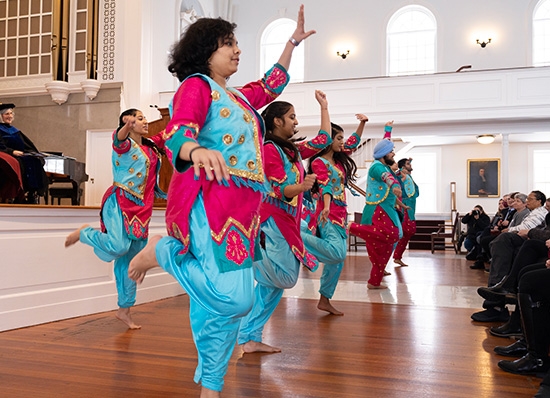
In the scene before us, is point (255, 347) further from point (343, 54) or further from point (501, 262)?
point (343, 54)

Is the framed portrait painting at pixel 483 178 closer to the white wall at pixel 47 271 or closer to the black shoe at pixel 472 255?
the black shoe at pixel 472 255

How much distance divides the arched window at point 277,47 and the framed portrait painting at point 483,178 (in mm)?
5749

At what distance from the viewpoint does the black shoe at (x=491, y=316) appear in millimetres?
3756

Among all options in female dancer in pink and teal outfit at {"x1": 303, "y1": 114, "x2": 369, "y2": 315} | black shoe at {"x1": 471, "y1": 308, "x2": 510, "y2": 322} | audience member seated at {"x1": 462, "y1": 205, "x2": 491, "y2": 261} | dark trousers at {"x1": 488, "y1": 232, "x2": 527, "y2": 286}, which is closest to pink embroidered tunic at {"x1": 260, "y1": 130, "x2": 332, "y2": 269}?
female dancer in pink and teal outfit at {"x1": 303, "y1": 114, "x2": 369, "y2": 315}

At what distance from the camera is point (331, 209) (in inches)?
155

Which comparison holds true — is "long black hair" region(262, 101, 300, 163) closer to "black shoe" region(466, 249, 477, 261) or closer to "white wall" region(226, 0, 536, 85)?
"black shoe" region(466, 249, 477, 261)

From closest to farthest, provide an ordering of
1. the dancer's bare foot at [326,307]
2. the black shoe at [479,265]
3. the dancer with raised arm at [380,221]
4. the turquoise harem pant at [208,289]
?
the turquoise harem pant at [208,289]
the dancer's bare foot at [326,307]
the dancer with raised arm at [380,221]
the black shoe at [479,265]

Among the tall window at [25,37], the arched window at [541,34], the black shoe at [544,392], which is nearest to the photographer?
the black shoe at [544,392]

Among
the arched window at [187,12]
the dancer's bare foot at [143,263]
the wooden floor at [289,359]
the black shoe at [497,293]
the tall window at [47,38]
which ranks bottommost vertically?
the wooden floor at [289,359]

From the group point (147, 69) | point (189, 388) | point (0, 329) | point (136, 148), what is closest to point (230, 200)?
point (189, 388)

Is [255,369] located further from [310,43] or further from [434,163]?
[434,163]

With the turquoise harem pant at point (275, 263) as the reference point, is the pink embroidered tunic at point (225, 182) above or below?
above

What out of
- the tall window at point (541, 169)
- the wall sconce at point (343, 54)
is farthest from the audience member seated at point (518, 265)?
the tall window at point (541, 169)

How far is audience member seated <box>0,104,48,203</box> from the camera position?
5.77 m
